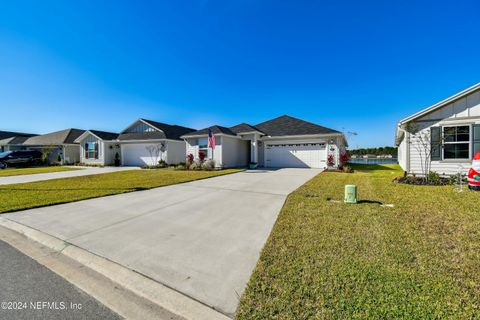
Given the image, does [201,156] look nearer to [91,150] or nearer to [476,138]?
[476,138]

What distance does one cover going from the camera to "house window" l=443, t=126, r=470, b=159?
27.7 feet

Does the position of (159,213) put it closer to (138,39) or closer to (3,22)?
(3,22)

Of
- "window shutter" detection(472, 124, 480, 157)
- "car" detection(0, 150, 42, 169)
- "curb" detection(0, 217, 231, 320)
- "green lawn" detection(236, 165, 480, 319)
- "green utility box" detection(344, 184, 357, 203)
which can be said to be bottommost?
"curb" detection(0, 217, 231, 320)

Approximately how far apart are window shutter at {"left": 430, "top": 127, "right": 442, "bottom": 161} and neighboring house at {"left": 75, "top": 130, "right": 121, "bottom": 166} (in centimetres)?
2548

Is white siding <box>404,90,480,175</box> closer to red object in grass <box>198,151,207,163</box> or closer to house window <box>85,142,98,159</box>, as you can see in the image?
red object in grass <box>198,151,207,163</box>

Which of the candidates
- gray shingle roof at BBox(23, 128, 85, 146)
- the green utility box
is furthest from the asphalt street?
gray shingle roof at BBox(23, 128, 85, 146)

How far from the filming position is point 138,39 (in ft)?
35.9

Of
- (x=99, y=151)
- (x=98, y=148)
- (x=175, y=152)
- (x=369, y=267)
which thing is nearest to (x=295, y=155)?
(x=175, y=152)

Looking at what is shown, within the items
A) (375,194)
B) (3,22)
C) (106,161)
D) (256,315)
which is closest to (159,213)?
(256,315)

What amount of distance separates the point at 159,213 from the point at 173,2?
9.60 meters

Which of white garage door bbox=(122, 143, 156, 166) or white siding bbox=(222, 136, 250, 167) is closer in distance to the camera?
white siding bbox=(222, 136, 250, 167)

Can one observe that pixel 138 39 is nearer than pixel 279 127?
Yes

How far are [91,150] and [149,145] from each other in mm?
8093

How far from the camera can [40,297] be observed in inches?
84.4
